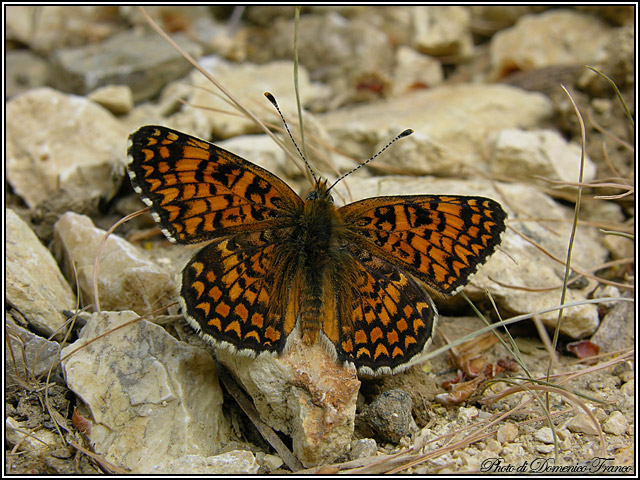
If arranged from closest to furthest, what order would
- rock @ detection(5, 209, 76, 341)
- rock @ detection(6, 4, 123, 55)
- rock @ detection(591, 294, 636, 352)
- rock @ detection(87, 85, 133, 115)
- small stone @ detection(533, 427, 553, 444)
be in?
small stone @ detection(533, 427, 553, 444) → rock @ detection(5, 209, 76, 341) → rock @ detection(591, 294, 636, 352) → rock @ detection(87, 85, 133, 115) → rock @ detection(6, 4, 123, 55)

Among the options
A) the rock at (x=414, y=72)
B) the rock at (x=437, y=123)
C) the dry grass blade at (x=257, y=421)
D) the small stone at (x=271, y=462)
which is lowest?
the small stone at (x=271, y=462)

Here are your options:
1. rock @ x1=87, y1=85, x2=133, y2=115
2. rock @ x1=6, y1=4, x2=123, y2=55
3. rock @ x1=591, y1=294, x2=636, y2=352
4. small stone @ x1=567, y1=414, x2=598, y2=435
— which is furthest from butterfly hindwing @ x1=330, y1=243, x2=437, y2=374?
rock @ x1=6, y1=4, x2=123, y2=55

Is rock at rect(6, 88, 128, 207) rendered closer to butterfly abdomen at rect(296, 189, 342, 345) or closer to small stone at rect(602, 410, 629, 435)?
butterfly abdomen at rect(296, 189, 342, 345)

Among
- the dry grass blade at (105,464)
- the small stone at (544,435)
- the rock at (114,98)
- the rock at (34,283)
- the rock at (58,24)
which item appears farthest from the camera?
the rock at (58,24)

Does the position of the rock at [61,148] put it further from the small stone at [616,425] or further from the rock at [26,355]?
the small stone at [616,425]

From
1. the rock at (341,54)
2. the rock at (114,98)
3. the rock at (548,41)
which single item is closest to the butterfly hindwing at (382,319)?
the rock at (114,98)

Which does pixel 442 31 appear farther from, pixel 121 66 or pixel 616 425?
pixel 616 425

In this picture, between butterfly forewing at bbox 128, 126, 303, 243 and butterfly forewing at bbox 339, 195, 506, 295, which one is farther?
butterfly forewing at bbox 339, 195, 506, 295
